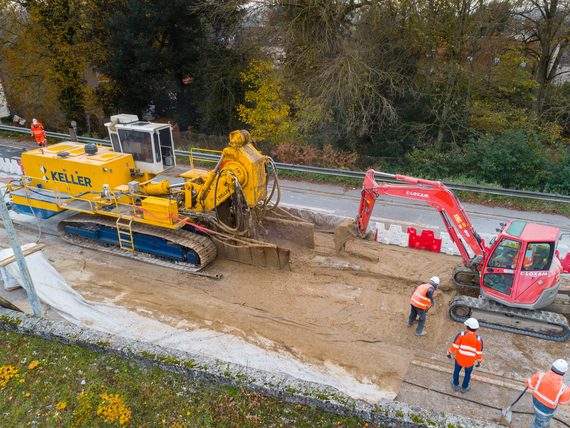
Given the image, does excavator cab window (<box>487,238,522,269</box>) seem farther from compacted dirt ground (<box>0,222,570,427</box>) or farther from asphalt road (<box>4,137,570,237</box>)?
asphalt road (<box>4,137,570,237</box>)

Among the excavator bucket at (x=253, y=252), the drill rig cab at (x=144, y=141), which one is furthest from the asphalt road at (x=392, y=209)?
the drill rig cab at (x=144, y=141)

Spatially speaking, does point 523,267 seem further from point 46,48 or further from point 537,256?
point 46,48

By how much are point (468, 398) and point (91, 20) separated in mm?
22307

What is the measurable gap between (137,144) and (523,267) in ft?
30.8

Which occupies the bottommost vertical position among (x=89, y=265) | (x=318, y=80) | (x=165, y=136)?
(x=89, y=265)

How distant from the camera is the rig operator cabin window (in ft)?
33.7

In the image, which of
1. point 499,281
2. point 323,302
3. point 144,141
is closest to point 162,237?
point 144,141

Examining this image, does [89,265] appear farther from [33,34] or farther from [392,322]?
[33,34]

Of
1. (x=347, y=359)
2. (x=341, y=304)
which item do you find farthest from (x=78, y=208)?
(x=347, y=359)

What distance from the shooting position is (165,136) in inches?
413

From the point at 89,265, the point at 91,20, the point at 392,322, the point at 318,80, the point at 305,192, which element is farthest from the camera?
the point at 91,20

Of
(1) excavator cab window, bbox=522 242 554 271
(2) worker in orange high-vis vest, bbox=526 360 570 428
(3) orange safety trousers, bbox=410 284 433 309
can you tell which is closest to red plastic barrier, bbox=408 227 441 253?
(1) excavator cab window, bbox=522 242 554 271

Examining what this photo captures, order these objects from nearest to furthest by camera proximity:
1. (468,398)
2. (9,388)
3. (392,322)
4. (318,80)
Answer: (9,388), (468,398), (392,322), (318,80)

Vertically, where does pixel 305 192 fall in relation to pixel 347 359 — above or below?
above
